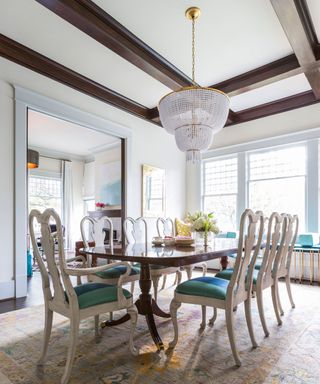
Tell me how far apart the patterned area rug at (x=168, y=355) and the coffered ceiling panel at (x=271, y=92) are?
3.52 meters

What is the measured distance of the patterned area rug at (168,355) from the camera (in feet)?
5.73

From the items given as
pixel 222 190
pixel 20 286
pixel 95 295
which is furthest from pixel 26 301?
pixel 222 190

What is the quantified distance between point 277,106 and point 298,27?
2422 millimetres

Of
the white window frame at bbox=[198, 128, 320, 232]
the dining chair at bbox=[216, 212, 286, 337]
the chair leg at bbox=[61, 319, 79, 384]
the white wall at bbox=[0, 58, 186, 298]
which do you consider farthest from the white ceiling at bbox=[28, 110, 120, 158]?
the chair leg at bbox=[61, 319, 79, 384]

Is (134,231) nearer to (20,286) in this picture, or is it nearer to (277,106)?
(20,286)

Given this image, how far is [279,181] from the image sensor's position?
17.5 ft

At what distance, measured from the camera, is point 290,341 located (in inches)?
89.7

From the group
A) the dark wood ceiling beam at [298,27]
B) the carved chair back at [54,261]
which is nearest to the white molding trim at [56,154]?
the carved chair back at [54,261]

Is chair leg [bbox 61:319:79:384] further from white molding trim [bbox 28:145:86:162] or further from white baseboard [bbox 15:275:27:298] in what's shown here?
white molding trim [bbox 28:145:86:162]

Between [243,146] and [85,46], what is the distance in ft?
11.9

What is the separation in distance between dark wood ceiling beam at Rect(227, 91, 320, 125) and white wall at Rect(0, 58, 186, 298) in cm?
166

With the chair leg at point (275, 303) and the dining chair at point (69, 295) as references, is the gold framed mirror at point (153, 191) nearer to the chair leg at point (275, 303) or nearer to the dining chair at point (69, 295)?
the chair leg at point (275, 303)

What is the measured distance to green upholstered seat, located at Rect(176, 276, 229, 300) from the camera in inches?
79.7

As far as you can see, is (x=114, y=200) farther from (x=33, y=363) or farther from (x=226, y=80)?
(x=33, y=363)
